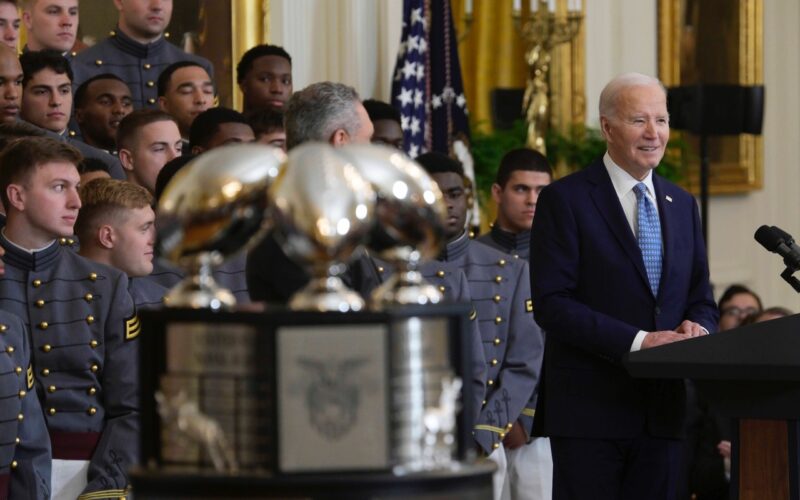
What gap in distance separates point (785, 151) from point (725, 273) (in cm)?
110

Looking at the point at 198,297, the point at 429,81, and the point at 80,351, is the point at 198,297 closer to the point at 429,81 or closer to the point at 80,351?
the point at 80,351

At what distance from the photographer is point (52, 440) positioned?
4828 millimetres

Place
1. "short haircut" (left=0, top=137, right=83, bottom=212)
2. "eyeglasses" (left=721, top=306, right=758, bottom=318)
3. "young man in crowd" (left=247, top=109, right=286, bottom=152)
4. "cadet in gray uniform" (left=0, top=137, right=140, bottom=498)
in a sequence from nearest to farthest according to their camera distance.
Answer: "cadet in gray uniform" (left=0, top=137, right=140, bottom=498)
"short haircut" (left=0, top=137, right=83, bottom=212)
"young man in crowd" (left=247, top=109, right=286, bottom=152)
"eyeglasses" (left=721, top=306, right=758, bottom=318)

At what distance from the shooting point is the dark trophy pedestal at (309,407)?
168 centimetres

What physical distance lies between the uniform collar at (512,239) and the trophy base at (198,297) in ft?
16.4

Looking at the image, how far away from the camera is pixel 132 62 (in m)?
7.21

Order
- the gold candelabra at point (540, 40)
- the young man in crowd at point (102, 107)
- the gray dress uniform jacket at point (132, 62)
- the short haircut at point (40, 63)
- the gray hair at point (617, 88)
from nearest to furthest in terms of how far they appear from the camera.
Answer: the gray hair at point (617, 88) < the short haircut at point (40, 63) < the young man in crowd at point (102, 107) < the gray dress uniform jacket at point (132, 62) < the gold candelabra at point (540, 40)

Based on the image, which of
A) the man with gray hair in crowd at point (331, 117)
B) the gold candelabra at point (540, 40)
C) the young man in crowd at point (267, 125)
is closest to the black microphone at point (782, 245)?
the man with gray hair in crowd at point (331, 117)

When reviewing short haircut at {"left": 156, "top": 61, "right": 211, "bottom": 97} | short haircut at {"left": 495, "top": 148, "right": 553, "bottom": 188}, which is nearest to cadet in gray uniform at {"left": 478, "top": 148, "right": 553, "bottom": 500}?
short haircut at {"left": 495, "top": 148, "right": 553, "bottom": 188}

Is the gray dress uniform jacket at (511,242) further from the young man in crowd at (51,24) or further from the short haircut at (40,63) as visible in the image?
the young man in crowd at (51,24)

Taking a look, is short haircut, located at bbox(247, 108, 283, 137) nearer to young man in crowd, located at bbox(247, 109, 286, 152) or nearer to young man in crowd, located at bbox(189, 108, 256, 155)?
young man in crowd, located at bbox(247, 109, 286, 152)

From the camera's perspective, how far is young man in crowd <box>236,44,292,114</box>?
7.32 meters

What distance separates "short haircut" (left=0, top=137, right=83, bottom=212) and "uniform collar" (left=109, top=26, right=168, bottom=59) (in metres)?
2.19

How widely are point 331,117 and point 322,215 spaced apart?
6.33ft
